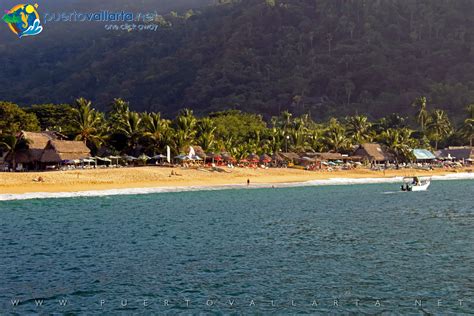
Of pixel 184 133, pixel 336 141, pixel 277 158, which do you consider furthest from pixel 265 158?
pixel 336 141

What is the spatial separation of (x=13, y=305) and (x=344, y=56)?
182 meters

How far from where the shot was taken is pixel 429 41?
184m

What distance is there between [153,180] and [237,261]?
35179mm

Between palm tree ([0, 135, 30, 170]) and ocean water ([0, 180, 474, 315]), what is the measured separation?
100 feet

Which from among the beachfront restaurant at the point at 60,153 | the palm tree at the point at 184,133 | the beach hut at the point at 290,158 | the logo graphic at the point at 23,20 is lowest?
the beach hut at the point at 290,158

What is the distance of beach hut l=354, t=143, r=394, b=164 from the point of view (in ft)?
260

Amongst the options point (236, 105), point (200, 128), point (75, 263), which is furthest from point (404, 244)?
point (236, 105)

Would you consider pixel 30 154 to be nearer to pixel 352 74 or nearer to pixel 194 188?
pixel 194 188

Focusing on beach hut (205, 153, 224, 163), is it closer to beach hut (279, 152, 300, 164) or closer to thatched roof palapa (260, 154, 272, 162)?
thatched roof palapa (260, 154, 272, 162)

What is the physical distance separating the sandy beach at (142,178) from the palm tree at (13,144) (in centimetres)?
1328

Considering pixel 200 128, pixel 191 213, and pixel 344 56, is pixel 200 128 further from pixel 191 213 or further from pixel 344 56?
pixel 344 56

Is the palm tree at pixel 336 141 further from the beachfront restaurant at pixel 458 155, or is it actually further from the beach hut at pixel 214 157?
the beach hut at pixel 214 157

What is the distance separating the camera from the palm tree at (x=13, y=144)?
199 ft

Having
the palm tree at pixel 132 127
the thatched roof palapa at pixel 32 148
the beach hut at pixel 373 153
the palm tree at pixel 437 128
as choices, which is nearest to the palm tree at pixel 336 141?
the beach hut at pixel 373 153
